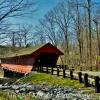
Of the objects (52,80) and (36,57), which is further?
(36,57)

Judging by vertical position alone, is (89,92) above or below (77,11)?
below

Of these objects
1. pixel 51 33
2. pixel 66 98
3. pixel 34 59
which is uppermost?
pixel 51 33

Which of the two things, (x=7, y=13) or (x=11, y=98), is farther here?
(x=7, y=13)

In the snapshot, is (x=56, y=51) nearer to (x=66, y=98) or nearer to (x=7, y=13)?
(x=66, y=98)

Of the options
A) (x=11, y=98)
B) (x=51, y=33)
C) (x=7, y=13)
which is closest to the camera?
(x=11, y=98)

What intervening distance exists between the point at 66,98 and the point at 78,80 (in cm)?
597

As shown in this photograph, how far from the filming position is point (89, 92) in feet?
55.0

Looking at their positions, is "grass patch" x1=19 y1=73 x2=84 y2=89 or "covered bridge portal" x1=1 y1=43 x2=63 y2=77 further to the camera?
"covered bridge portal" x1=1 y1=43 x2=63 y2=77

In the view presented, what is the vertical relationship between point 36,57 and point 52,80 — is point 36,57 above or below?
above

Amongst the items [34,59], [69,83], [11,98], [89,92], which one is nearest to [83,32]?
[34,59]

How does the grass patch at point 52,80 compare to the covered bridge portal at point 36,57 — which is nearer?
the grass patch at point 52,80

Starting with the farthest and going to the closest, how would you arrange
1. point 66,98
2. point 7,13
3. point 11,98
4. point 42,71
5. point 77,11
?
point 77,11
point 42,71
point 66,98
point 7,13
point 11,98

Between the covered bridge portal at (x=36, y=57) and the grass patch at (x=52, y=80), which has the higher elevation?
the covered bridge portal at (x=36, y=57)

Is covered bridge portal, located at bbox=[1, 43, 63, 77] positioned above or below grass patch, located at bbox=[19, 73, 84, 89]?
above
